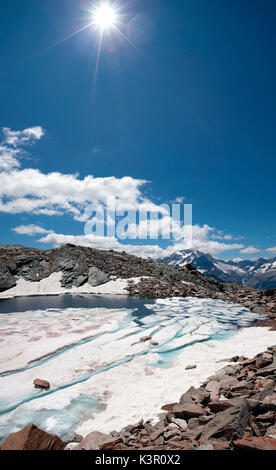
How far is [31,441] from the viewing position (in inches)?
196

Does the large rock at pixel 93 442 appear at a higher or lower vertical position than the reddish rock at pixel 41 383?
higher

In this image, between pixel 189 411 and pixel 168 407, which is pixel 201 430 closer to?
Result: pixel 189 411

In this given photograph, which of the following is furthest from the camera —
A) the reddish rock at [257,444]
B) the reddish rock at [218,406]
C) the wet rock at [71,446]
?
the reddish rock at [218,406]

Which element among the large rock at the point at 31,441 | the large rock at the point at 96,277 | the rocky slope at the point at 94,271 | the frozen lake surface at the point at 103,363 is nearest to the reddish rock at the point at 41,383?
the frozen lake surface at the point at 103,363

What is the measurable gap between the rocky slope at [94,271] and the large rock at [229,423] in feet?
120

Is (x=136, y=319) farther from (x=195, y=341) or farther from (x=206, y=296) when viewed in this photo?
(x=206, y=296)

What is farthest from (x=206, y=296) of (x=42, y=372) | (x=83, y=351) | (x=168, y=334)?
(x=42, y=372)

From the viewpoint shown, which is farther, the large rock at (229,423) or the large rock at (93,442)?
the large rock at (93,442)

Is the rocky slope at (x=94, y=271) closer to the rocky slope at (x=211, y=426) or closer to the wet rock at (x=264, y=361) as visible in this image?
the wet rock at (x=264, y=361)

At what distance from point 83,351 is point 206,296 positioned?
30.4 metres

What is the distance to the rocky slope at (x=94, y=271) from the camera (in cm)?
4672

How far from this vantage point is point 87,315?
76.2ft

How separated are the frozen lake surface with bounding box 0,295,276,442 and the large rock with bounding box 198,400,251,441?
7.87 ft

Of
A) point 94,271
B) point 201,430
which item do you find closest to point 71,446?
point 201,430
